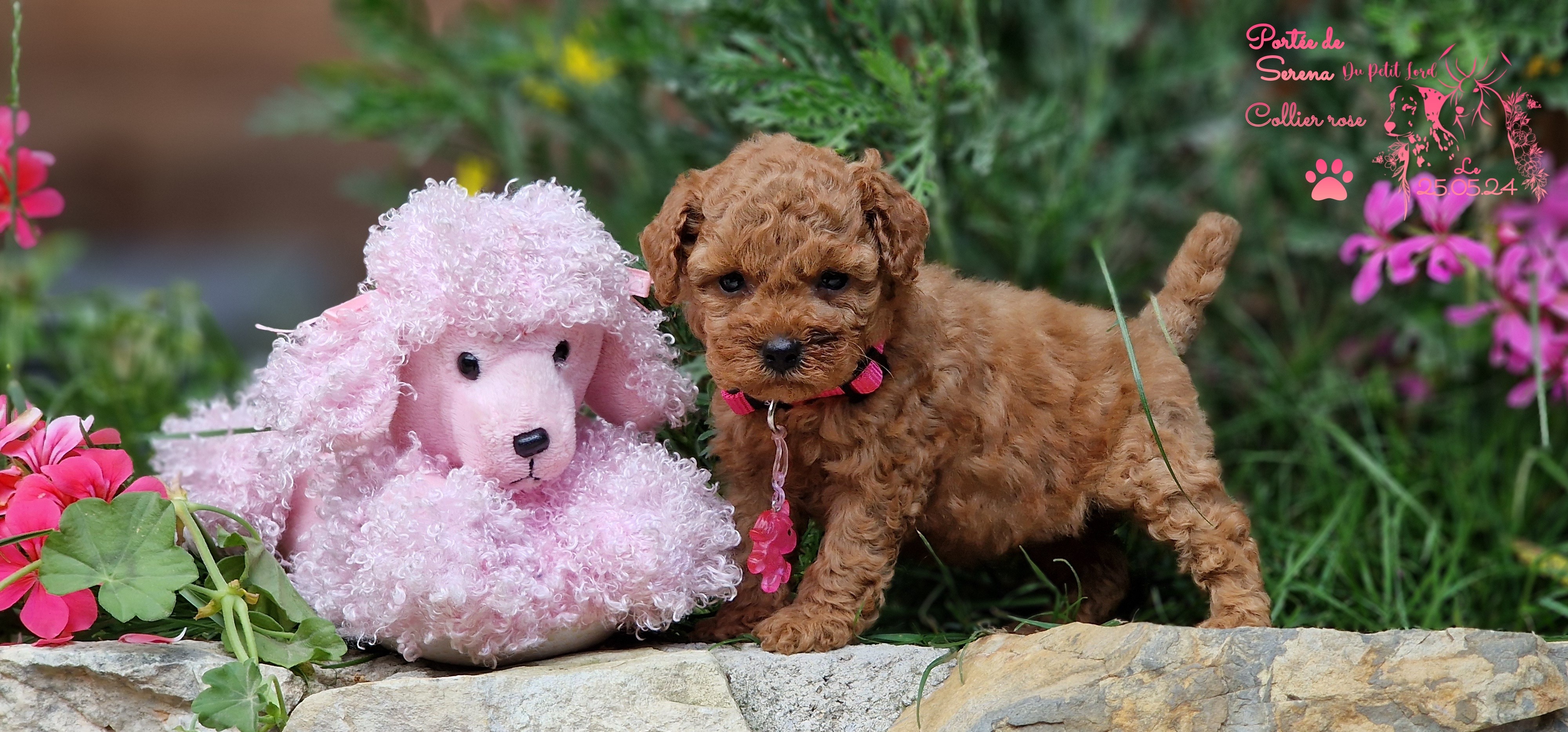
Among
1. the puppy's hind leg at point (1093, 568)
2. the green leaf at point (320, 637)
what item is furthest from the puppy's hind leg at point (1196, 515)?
the green leaf at point (320, 637)

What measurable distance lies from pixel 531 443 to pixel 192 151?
5358mm

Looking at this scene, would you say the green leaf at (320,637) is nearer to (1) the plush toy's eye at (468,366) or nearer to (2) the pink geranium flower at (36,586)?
(2) the pink geranium flower at (36,586)

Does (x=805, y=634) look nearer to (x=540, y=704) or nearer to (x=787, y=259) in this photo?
(x=540, y=704)

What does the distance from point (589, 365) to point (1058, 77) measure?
2.16 meters

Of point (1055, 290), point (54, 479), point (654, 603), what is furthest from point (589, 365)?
point (1055, 290)

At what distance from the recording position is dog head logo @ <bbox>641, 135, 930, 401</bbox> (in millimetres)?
1779

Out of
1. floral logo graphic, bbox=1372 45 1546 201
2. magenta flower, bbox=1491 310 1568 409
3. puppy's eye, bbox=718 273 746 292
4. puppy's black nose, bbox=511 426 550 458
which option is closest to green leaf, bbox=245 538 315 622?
puppy's black nose, bbox=511 426 550 458

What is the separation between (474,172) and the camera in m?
4.32

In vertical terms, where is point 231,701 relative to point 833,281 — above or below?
below

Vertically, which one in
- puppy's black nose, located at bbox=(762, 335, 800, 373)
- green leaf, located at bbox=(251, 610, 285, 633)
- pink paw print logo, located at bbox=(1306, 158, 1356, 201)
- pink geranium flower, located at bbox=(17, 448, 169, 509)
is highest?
A: pink paw print logo, located at bbox=(1306, 158, 1356, 201)

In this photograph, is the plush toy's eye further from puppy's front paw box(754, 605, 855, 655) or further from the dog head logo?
puppy's front paw box(754, 605, 855, 655)

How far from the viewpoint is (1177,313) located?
7.32 ft

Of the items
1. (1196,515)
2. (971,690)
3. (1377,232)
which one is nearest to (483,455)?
(971,690)

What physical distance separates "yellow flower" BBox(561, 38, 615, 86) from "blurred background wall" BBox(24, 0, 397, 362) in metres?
2.26
